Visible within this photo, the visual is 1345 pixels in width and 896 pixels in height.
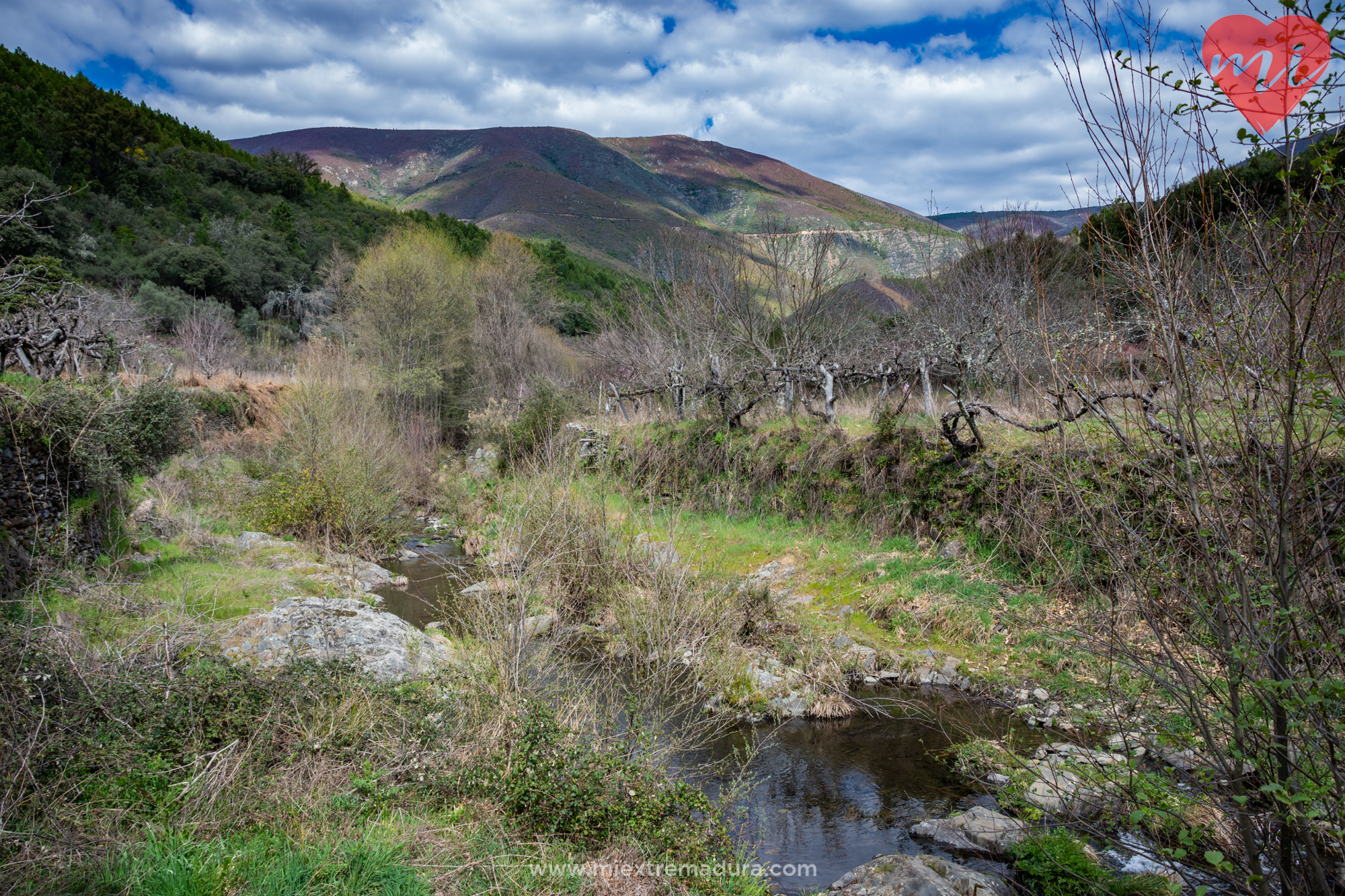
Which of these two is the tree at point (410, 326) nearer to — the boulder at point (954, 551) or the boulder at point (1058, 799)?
the boulder at point (954, 551)

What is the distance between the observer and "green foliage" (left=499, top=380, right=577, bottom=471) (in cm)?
1906

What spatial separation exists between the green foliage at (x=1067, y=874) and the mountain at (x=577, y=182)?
113 feet

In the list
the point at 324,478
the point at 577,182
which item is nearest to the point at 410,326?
the point at 324,478

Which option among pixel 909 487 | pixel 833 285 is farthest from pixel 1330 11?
pixel 833 285

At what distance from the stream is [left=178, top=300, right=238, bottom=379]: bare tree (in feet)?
73.8

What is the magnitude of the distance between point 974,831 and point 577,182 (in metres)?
105

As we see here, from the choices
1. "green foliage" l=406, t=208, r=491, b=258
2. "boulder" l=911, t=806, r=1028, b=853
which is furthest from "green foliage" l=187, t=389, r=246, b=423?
"boulder" l=911, t=806, r=1028, b=853

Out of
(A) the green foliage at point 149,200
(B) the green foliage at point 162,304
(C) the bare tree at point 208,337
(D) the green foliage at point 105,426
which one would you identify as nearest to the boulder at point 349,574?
(D) the green foliage at point 105,426

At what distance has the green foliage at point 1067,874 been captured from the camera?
461cm

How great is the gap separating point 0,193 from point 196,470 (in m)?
17.5

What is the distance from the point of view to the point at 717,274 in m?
18.1

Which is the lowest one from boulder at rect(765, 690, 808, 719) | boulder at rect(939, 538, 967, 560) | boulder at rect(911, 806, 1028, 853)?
boulder at rect(765, 690, 808, 719)

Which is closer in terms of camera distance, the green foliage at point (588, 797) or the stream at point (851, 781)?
the green foliage at point (588, 797)

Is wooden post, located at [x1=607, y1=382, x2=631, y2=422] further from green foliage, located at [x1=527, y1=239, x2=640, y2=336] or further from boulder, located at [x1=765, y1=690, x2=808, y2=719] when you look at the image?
boulder, located at [x1=765, y1=690, x2=808, y2=719]
